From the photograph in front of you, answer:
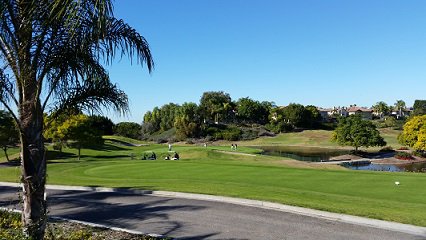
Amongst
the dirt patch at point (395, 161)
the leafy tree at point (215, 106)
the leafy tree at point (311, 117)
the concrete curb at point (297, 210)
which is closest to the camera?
the concrete curb at point (297, 210)

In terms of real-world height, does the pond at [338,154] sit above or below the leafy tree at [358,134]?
below

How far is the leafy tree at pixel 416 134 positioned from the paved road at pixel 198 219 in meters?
52.4

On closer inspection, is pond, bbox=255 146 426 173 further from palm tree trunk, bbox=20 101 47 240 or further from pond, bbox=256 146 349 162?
palm tree trunk, bbox=20 101 47 240

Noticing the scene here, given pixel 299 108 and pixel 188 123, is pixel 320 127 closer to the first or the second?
pixel 299 108

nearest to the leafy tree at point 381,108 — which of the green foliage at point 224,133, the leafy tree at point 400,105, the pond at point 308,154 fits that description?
the leafy tree at point 400,105

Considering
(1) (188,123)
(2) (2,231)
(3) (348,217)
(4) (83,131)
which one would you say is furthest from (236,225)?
(1) (188,123)

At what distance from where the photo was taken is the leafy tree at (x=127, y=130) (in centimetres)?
10796

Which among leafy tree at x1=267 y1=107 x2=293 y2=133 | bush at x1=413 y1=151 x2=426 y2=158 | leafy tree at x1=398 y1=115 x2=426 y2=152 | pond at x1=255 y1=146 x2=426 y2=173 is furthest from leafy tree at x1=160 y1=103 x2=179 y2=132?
bush at x1=413 y1=151 x2=426 y2=158

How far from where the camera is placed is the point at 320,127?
125 meters

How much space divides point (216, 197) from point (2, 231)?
7.19 meters

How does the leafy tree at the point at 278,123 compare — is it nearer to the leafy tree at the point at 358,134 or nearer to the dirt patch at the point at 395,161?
the leafy tree at the point at 358,134

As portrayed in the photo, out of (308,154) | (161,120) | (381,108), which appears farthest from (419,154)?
(381,108)

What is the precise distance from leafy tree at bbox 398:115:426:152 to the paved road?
2062 inches

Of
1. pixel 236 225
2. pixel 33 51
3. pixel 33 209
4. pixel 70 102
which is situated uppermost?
pixel 33 51
